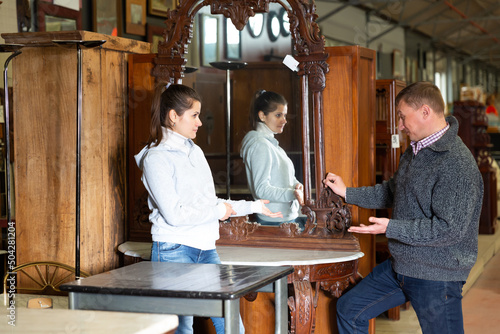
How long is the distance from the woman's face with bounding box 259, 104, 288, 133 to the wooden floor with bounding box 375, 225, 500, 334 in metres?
1.78

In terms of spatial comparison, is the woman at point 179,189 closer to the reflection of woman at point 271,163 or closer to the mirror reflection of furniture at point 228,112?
the reflection of woman at point 271,163

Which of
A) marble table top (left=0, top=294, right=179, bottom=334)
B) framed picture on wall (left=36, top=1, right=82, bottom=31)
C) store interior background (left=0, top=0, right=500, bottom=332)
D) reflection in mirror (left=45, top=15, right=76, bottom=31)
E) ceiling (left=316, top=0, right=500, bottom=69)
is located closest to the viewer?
marble table top (left=0, top=294, right=179, bottom=334)

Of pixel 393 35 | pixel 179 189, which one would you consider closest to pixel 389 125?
pixel 179 189

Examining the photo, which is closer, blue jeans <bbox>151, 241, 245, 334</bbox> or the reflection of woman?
blue jeans <bbox>151, 241, 245, 334</bbox>

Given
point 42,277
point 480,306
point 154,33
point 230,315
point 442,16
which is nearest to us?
point 230,315

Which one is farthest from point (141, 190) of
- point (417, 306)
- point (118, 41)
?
point (417, 306)

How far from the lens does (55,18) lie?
228 inches

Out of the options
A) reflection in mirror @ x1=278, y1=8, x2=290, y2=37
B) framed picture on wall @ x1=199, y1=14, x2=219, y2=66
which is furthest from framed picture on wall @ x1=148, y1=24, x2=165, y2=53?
reflection in mirror @ x1=278, y1=8, x2=290, y2=37

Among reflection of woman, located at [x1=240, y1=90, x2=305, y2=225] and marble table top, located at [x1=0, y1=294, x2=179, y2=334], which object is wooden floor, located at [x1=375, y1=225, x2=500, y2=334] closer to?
reflection of woman, located at [x1=240, y1=90, x2=305, y2=225]

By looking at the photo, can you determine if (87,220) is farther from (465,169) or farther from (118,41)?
(465,169)

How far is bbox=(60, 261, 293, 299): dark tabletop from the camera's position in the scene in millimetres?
2236

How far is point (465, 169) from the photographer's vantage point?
8.95ft

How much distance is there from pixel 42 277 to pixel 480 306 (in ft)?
11.0

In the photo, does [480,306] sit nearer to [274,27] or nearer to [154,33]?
[274,27]
